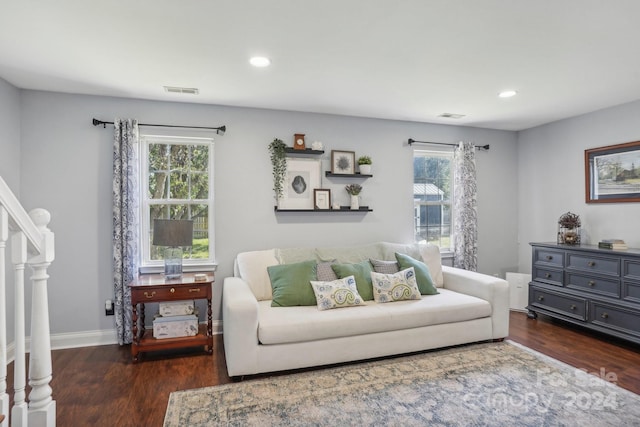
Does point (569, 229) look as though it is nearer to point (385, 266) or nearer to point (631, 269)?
point (631, 269)

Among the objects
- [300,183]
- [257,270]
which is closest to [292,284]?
[257,270]

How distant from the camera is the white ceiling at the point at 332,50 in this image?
206 cm

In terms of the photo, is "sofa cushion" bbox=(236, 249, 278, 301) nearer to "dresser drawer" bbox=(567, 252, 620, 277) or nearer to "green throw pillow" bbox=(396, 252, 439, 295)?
"green throw pillow" bbox=(396, 252, 439, 295)

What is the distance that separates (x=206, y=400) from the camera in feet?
8.15

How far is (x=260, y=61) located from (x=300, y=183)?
161cm

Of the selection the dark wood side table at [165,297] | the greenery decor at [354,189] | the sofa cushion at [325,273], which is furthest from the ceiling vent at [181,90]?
the sofa cushion at [325,273]

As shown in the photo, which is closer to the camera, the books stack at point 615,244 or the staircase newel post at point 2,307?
the staircase newel post at point 2,307

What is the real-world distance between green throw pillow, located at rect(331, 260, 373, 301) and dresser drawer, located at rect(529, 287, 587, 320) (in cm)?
222

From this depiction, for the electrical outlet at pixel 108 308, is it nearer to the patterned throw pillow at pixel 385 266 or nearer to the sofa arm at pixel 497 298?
the patterned throw pillow at pixel 385 266

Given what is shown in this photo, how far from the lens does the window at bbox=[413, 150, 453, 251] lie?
4.72m

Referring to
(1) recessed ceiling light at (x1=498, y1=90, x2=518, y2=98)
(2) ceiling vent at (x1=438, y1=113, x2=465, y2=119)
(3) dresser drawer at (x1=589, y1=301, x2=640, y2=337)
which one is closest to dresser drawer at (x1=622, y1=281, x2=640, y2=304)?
(3) dresser drawer at (x1=589, y1=301, x2=640, y2=337)

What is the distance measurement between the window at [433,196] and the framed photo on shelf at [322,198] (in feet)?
4.05

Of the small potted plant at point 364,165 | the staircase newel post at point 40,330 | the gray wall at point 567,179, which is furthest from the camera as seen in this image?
the small potted plant at point 364,165

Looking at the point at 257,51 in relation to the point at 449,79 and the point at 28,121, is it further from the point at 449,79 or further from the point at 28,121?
the point at 28,121
